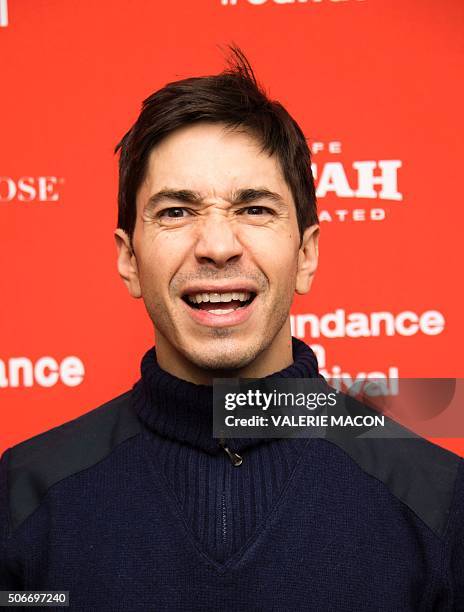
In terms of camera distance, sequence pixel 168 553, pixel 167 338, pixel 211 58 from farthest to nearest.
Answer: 1. pixel 211 58
2. pixel 167 338
3. pixel 168 553

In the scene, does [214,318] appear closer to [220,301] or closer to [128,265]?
[220,301]

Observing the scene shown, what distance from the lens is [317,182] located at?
2107 mm

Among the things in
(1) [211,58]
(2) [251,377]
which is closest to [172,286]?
(2) [251,377]

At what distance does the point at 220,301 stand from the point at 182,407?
170mm

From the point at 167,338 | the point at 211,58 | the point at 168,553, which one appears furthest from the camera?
the point at 211,58

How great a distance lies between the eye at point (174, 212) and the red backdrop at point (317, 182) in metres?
0.71

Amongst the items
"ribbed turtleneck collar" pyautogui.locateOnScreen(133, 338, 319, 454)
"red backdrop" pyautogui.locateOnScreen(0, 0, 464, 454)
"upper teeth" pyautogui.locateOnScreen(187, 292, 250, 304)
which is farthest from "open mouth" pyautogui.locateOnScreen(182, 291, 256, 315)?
"red backdrop" pyautogui.locateOnScreen(0, 0, 464, 454)

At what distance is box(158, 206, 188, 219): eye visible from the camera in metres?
1.42

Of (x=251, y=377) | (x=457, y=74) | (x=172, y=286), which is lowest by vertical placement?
(x=251, y=377)

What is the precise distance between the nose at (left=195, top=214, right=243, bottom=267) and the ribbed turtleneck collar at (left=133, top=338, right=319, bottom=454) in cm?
20

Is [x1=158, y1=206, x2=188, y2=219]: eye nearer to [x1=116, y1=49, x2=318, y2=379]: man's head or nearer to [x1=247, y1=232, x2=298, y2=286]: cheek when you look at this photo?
[x1=116, y1=49, x2=318, y2=379]: man's head

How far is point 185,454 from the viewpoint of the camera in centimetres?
140

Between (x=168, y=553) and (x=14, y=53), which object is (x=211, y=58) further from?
(x=168, y=553)

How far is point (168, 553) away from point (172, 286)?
0.38 metres
